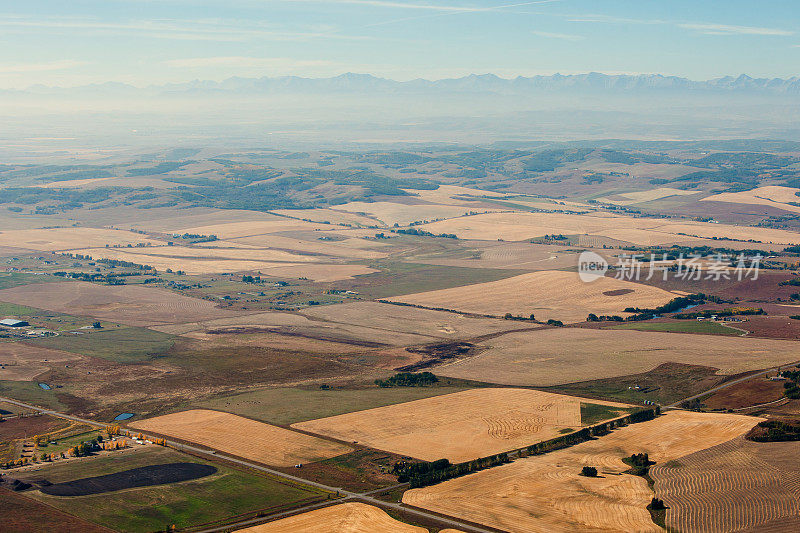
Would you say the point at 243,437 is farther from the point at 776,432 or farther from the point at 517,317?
the point at 517,317

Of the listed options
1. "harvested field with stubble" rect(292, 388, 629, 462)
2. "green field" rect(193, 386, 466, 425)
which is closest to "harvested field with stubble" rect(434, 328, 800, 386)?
"harvested field with stubble" rect(292, 388, 629, 462)

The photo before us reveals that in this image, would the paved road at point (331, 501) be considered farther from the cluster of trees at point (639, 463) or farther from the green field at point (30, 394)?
the green field at point (30, 394)

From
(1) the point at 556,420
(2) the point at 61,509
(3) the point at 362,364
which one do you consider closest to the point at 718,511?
(1) the point at 556,420

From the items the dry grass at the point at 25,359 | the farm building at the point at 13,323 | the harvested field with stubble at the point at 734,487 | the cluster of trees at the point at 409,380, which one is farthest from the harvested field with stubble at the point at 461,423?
the farm building at the point at 13,323

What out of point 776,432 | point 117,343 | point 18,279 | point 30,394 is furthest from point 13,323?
point 776,432

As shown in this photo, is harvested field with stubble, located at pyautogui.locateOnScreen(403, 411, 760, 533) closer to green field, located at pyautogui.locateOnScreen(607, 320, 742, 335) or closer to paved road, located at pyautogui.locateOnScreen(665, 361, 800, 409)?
paved road, located at pyautogui.locateOnScreen(665, 361, 800, 409)

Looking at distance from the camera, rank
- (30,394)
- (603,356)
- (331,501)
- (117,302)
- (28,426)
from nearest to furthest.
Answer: (331,501) < (28,426) < (30,394) < (603,356) < (117,302)
